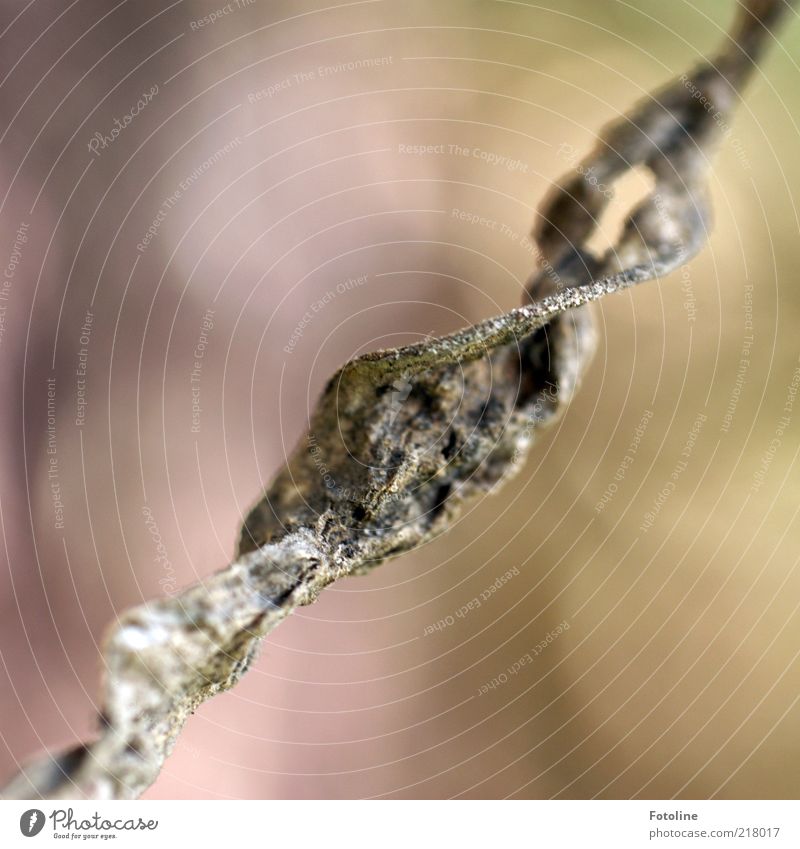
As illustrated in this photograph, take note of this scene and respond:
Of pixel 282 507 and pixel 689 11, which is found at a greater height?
pixel 689 11

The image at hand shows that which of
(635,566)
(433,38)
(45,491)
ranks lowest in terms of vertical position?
(635,566)

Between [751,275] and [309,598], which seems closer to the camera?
[309,598]

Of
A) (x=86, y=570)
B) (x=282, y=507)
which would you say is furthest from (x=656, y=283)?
(x=86, y=570)
